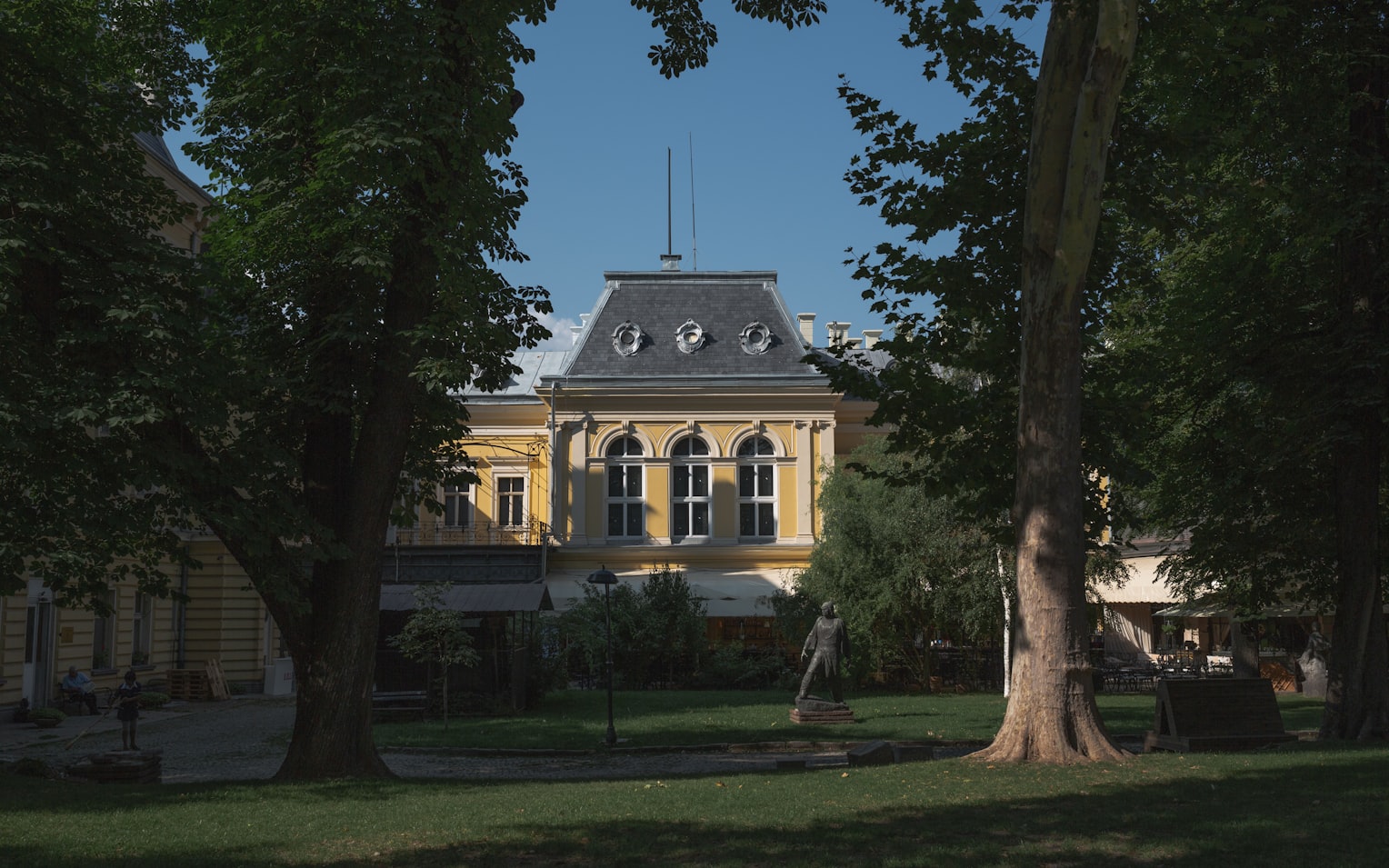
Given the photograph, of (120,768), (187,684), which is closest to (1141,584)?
(187,684)

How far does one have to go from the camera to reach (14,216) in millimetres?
12195

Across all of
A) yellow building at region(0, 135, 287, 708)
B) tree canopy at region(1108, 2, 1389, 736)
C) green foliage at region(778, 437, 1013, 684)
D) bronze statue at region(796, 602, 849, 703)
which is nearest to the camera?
tree canopy at region(1108, 2, 1389, 736)

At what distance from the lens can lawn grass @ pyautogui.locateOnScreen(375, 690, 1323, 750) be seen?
19844 millimetres

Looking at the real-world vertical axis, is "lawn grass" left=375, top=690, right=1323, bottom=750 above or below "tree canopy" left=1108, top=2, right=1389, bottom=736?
below

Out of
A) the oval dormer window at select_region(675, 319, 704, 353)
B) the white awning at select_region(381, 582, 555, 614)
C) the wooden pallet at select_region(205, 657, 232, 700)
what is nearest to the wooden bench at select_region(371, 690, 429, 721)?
the white awning at select_region(381, 582, 555, 614)

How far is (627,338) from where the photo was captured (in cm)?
4544

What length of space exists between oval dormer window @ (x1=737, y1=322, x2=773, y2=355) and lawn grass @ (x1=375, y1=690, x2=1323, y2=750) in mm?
17666

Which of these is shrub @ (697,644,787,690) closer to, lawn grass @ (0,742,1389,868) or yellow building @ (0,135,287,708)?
yellow building @ (0,135,287,708)

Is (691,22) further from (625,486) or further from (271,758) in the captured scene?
(625,486)

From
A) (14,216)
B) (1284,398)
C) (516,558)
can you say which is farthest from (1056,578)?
(516,558)

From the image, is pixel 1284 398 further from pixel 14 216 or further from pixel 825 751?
pixel 14 216

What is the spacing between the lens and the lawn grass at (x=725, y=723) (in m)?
19.8

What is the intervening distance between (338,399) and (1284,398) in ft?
40.9

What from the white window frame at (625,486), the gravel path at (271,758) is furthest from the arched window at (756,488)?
the gravel path at (271,758)
